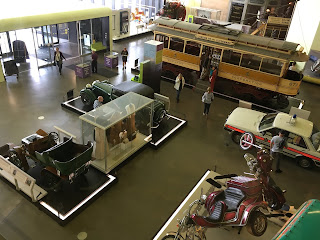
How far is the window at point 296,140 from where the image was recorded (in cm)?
1009

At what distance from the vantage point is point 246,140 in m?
10.8

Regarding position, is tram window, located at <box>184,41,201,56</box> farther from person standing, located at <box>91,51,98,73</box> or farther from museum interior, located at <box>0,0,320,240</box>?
person standing, located at <box>91,51,98,73</box>

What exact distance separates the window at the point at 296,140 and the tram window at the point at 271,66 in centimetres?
454

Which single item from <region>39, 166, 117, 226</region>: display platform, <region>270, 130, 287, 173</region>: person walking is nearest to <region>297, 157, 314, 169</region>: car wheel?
<region>270, 130, 287, 173</region>: person walking

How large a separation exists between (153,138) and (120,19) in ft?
49.7

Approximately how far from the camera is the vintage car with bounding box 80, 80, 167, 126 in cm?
1177

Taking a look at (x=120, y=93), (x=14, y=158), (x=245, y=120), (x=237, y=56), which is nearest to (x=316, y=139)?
(x=245, y=120)

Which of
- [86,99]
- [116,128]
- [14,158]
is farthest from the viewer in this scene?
[86,99]

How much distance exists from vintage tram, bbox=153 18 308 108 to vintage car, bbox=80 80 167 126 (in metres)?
4.63

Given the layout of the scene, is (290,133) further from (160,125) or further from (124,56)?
(124,56)

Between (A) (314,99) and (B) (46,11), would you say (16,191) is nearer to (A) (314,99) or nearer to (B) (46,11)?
(B) (46,11)

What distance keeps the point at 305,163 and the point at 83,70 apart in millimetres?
12031

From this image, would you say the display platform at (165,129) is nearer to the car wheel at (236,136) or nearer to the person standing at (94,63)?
the car wheel at (236,136)

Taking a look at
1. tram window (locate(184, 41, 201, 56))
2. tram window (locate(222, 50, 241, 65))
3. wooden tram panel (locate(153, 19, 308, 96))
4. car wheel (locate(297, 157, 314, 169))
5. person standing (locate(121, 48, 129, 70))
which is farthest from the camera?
person standing (locate(121, 48, 129, 70))
